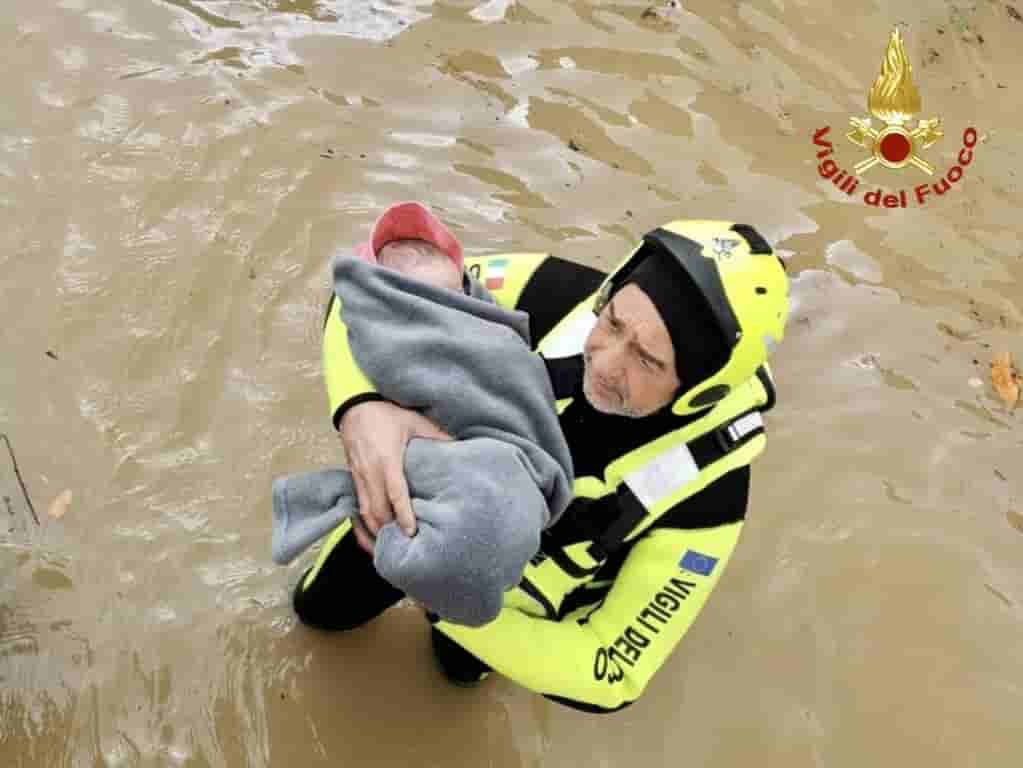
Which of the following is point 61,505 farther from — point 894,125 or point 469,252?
point 894,125

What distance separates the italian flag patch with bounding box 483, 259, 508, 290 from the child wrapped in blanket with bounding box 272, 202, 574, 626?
260 mm

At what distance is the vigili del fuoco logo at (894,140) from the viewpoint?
12.8 feet

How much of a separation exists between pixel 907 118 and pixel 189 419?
3.28 metres

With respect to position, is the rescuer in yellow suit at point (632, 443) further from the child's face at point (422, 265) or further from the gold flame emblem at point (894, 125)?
the gold flame emblem at point (894, 125)

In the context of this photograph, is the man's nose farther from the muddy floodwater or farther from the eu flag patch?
the muddy floodwater

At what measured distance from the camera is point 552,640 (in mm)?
1956

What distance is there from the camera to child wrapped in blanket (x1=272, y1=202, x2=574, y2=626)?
154 centimetres

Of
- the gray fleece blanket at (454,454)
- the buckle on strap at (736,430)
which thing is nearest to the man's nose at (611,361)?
the gray fleece blanket at (454,454)

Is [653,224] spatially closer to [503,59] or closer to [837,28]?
[503,59]

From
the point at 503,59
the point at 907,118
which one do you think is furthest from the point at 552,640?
the point at 907,118

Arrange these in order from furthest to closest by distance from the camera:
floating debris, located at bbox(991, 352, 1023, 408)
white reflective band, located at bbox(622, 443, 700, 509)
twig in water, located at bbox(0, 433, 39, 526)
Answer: floating debris, located at bbox(991, 352, 1023, 408), twig in water, located at bbox(0, 433, 39, 526), white reflective band, located at bbox(622, 443, 700, 509)

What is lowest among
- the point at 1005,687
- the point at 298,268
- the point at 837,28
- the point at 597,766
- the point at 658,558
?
the point at 597,766

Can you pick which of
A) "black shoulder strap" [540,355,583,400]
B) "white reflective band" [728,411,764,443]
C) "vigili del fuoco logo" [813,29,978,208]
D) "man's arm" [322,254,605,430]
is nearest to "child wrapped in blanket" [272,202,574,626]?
"black shoulder strap" [540,355,583,400]

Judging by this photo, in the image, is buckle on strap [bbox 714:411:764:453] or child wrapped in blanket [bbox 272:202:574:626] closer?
child wrapped in blanket [bbox 272:202:574:626]
